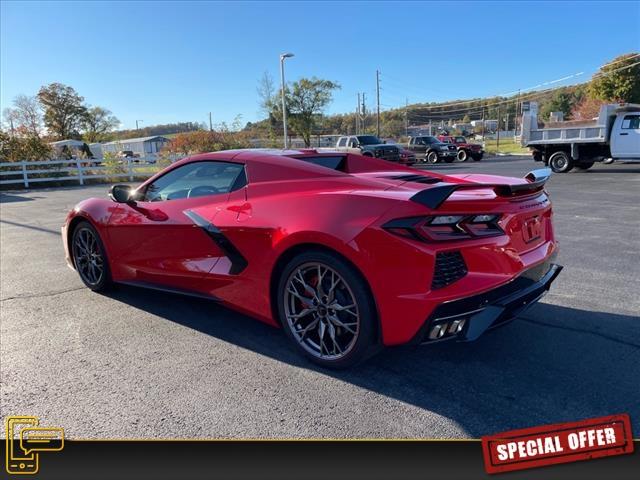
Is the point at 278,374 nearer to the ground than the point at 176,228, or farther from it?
nearer to the ground

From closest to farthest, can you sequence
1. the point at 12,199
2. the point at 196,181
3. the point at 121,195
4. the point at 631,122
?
the point at 196,181 < the point at 121,195 < the point at 12,199 < the point at 631,122

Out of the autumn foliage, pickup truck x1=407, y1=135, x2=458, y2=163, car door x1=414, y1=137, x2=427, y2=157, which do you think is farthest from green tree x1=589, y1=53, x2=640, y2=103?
the autumn foliage

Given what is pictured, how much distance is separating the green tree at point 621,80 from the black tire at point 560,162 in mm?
29938

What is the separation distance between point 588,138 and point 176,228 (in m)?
17.7

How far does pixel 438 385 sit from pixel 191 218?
220 centimetres

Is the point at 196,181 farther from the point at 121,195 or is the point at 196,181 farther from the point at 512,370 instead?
the point at 512,370

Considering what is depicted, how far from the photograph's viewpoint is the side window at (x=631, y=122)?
54.1 feet

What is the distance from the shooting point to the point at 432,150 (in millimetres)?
28781

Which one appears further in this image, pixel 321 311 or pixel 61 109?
pixel 61 109

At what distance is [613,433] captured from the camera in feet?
7.73

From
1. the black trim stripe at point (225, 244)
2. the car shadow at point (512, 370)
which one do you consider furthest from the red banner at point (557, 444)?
the black trim stripe at point (225, 244)

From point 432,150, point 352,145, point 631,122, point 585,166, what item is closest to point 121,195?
point 631,122

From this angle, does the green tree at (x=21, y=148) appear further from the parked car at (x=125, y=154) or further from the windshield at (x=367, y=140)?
the windshield at (x=367, y=140)

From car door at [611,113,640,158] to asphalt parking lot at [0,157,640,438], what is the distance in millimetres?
14626
